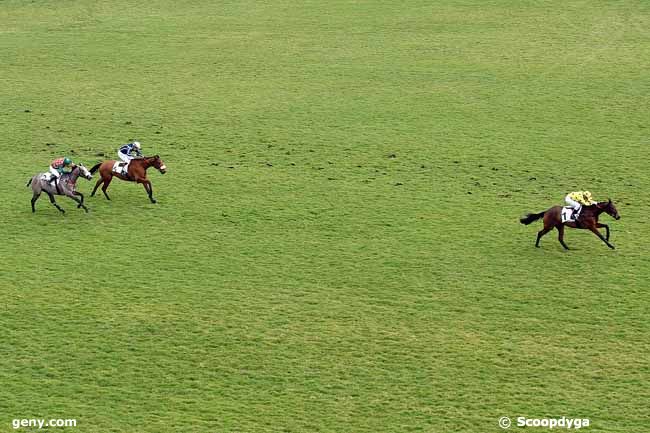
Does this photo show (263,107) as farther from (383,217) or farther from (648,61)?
(648,61)

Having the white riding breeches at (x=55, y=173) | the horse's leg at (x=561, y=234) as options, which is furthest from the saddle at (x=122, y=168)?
the horse's leg at (x=561, y=234)

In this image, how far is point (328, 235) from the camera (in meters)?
24.6

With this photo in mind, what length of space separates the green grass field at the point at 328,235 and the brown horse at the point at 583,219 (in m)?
0.70

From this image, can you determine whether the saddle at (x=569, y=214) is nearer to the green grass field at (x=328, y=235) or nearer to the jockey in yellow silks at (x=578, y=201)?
the jockey in yellow silks at (x=578, y=201)

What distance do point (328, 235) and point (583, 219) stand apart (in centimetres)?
580

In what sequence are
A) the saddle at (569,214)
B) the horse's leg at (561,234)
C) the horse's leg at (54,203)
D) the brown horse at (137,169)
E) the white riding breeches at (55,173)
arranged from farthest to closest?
1. the brown horse at (137,169)
2. the horse's leg at (54,203)
3. the white riding breeches at (55,173)
4. the horse's leg at (561,234)
5. the saddle at (569,214)

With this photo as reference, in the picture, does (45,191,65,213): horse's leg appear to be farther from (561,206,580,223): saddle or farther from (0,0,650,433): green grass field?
(561,206,580,223): saddle

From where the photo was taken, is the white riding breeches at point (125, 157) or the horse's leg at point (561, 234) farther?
the white riding breeches at point (125, 157)

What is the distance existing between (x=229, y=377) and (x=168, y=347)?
156cm

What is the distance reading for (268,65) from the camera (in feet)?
132

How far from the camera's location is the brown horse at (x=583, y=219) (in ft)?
73.7

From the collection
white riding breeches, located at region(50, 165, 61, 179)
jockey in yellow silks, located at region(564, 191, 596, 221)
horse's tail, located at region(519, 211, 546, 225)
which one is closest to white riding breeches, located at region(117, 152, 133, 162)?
white riding breeches, located at region(50, 165, 61, 179)

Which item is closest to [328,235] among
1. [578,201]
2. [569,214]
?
[569,214]

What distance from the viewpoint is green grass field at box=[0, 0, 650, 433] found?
17.8 metres
